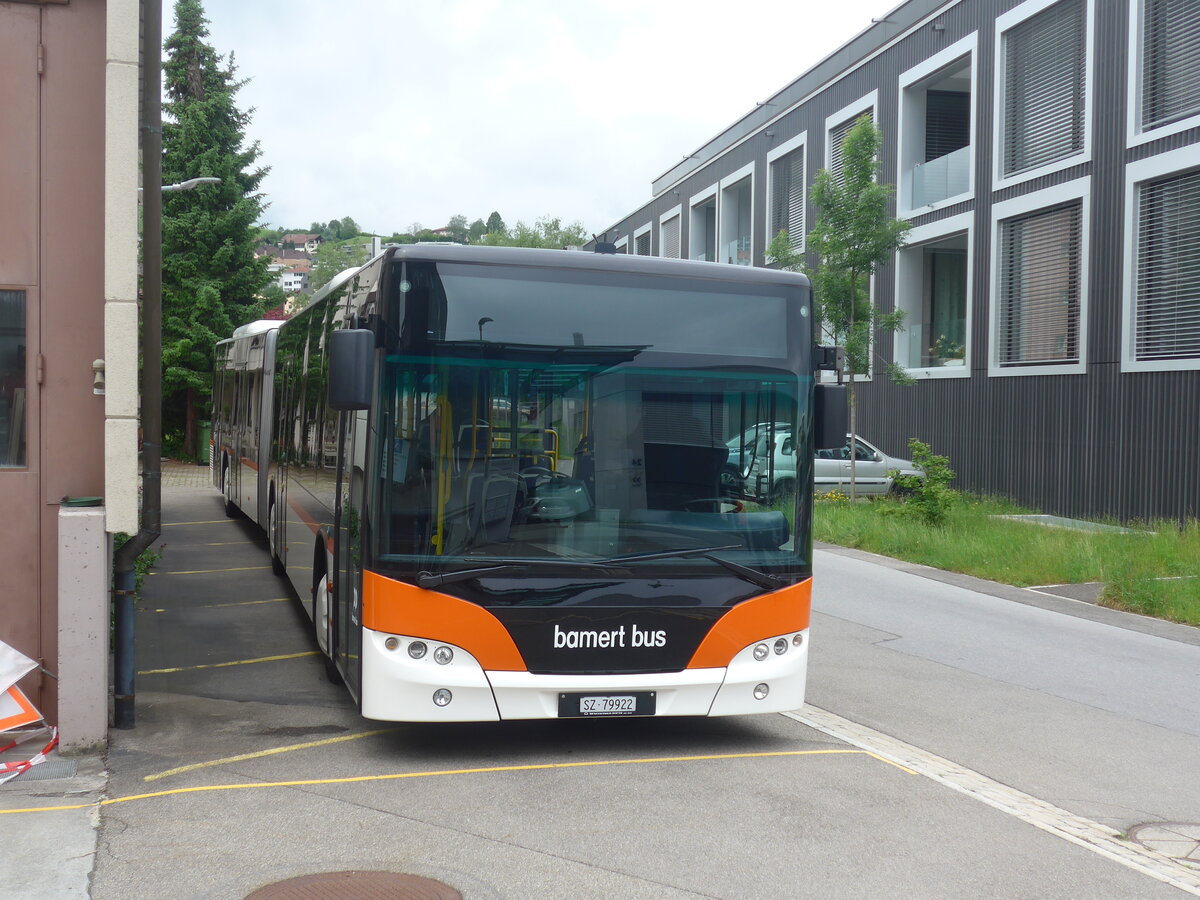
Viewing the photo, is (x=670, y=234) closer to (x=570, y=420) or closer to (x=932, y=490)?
(x=932, y=490)

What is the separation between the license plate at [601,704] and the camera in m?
6.73

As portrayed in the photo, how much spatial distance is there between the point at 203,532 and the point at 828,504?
10745mm

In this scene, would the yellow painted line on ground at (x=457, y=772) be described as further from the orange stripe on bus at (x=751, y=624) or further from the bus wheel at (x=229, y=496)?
the bus wheel at (x=229, y=496)

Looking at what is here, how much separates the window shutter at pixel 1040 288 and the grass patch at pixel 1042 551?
13.5ft

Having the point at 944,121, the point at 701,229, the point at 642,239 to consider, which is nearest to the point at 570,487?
the point at 944,121

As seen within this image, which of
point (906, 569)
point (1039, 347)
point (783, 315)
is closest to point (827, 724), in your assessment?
point (783, 315)

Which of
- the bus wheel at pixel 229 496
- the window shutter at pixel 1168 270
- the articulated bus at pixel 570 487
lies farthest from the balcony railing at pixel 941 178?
the articulated bus at pixel 570 487

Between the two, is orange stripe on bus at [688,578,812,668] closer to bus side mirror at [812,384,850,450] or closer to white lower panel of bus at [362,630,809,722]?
white lower panel of bus at [362,630,809,722]

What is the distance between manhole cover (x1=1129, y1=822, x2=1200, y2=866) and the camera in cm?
558

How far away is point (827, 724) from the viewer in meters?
7.90

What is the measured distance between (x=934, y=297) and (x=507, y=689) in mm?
24562

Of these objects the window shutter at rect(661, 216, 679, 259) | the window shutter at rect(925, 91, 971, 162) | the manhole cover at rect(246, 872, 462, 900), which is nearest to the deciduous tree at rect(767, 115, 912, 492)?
the window shutter at rect(925, 91, 971, 162)

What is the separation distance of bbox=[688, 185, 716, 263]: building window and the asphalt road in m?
36.2

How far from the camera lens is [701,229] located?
4653cm
